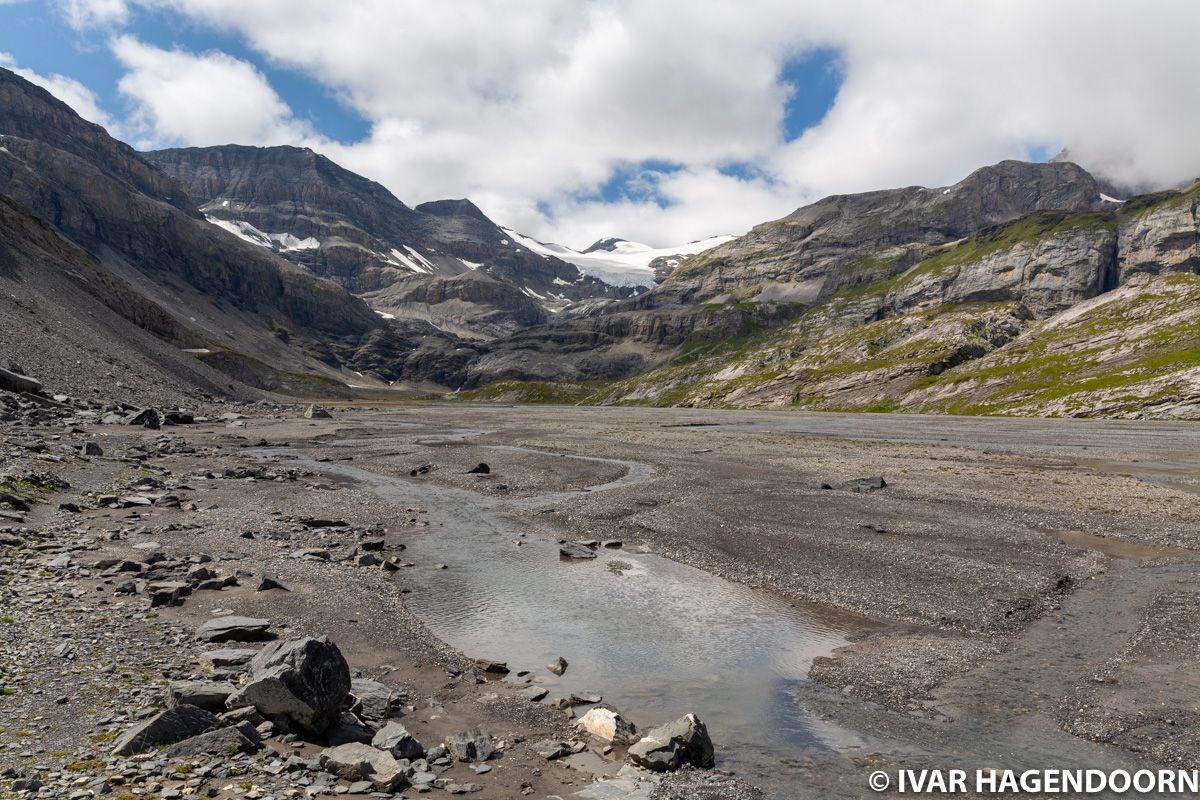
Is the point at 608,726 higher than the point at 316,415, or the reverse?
the point at 316,415

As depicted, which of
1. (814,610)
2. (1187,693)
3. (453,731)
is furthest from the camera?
(814,610)

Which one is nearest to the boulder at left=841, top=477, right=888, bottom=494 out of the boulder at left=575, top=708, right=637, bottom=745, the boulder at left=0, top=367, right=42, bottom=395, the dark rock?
the dark rock

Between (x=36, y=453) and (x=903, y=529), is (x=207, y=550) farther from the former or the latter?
(x=903, y=529)

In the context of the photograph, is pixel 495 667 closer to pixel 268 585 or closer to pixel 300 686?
pixel 300 686

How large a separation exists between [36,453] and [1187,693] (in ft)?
173

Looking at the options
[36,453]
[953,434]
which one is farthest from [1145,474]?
[36,453]

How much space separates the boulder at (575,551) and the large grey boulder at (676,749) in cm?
1589

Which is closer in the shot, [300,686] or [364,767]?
[364,767]

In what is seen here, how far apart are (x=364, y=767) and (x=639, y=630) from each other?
10526mm

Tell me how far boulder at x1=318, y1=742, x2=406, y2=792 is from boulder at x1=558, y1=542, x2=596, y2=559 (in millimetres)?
17308

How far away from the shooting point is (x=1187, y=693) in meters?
14.4

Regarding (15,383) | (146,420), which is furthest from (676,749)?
(15,383)

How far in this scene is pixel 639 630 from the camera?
19.6 m

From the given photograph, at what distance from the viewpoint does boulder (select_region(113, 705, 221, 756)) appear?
32.8 feet
